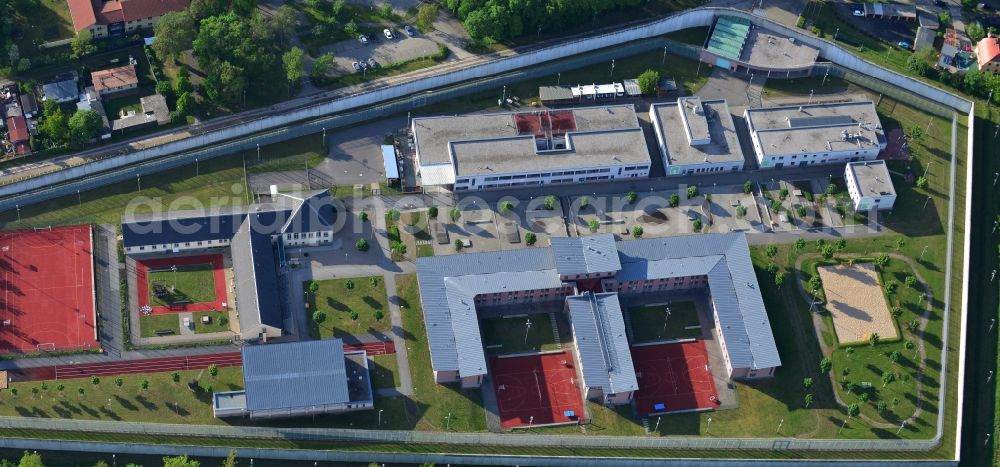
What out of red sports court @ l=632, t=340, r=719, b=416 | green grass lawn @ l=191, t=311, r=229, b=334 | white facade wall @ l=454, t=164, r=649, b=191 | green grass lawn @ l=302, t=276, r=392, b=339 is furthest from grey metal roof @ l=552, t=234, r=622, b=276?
green grass lawn @ l=191, t=311, r=229, b=334

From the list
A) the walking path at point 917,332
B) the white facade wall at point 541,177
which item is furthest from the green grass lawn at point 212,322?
the walking path at point 917,332

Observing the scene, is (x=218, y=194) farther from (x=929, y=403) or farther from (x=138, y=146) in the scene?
(x=929, y=403)

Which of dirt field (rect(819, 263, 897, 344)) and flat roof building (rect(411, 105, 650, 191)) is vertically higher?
flat roof building (rect(411, 105, 650, 191))

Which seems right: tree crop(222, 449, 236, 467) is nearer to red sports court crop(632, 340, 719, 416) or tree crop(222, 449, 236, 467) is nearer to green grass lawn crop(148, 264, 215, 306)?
green grass lawn crop(148, 264, 215, 306)

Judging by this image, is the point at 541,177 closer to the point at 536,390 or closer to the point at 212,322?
the point at 536,390

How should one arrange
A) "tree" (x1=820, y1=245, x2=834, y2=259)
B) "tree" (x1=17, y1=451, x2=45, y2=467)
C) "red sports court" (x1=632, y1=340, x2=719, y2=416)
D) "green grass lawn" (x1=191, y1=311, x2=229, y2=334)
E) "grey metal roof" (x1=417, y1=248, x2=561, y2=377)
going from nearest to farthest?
"tree" (x1=17, y1=451, x2=45, y2=467)
"grey metal roof" (x1=417, y1=248, x2=561, y2=377)
"red sports court" (x1=632, y1=340, x2=719, y2=416)
"green grass lawn" (x1=191, y1=311, x2=229, y2=334)
"tree" (x1=820, y1=245, x2=834, y2=259)

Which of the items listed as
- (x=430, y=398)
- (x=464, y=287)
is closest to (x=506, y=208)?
(x=464, y=287)
